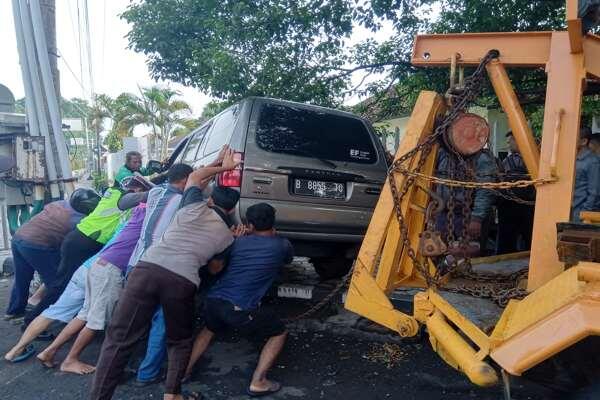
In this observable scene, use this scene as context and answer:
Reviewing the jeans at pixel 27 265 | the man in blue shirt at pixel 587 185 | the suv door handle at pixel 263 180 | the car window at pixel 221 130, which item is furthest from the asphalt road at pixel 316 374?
the man in blue shirt at pixel 587 185

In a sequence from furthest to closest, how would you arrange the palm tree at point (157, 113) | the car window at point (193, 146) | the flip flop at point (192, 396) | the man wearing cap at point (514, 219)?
the palm tree at point (157, 113) < the man wearing cap at point (514, 219) < the car window at point (193, 146) < the flip flop at point (192, 396)

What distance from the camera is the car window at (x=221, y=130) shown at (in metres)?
4.49

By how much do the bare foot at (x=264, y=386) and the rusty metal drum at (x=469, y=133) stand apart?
2.03 m

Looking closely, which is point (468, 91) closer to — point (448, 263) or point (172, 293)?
point (448, 263)

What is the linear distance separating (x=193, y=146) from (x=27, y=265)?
2.41 m

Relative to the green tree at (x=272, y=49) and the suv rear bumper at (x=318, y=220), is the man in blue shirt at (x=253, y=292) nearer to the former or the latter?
the suv rear bumper at (x=318, y=220)

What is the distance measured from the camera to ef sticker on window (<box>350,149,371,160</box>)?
4733 millimetres

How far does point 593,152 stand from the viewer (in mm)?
5016

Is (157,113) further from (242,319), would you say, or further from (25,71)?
(242,319)

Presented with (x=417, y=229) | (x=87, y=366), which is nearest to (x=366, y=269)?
(x=417, y=229)

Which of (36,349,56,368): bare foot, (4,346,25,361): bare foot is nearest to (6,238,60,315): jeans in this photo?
(4,346,25,361): bare foot

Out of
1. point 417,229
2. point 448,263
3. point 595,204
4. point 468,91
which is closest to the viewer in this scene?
point 468,91

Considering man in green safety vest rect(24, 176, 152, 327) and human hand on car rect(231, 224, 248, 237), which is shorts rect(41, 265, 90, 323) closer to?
man in green safety vest rect(24, 176, 152, 327)

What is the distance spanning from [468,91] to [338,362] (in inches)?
90.5
